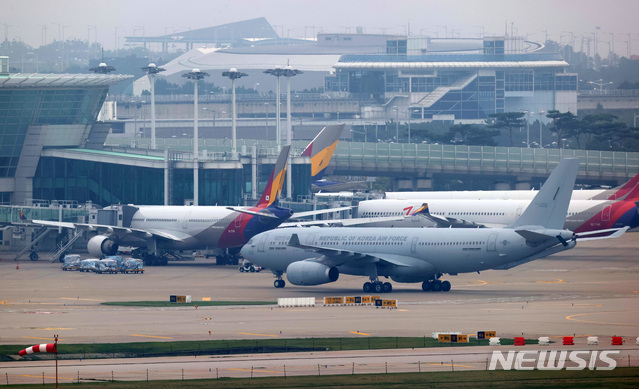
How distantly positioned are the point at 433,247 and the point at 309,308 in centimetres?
1025

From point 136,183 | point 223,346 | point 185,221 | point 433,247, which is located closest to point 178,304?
point 433,247

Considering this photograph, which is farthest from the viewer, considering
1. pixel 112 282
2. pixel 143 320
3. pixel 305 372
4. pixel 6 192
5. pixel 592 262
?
pixel 6 192

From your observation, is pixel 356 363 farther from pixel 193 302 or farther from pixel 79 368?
pixel 193 302

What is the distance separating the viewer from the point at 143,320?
5512 cm

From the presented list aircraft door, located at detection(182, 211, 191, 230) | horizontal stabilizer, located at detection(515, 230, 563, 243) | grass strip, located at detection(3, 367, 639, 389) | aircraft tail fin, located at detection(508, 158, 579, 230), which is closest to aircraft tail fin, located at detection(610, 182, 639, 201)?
aircraft tail fin, located at detection(508, 158, 579, 230)

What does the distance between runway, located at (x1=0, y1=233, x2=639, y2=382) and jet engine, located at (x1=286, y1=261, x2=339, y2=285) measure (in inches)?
36.2

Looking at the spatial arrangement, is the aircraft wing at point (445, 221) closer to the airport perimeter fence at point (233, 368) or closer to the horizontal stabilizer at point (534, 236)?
the horizontal stabilizer at point (534, 236)

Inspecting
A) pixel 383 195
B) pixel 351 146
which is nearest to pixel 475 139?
pixel 351 146

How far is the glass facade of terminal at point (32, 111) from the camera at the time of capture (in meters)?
110

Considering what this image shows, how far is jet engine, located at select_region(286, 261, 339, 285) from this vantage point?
2717 inches

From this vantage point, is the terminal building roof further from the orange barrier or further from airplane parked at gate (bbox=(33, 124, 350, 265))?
the orange barrier

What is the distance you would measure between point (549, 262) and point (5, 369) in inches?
2387

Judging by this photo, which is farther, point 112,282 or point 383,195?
point 383,195

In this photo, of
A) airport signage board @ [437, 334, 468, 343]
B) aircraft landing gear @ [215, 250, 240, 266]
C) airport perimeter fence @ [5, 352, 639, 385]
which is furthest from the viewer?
aircraft landing gear @ [215, 250, 240, 266]
